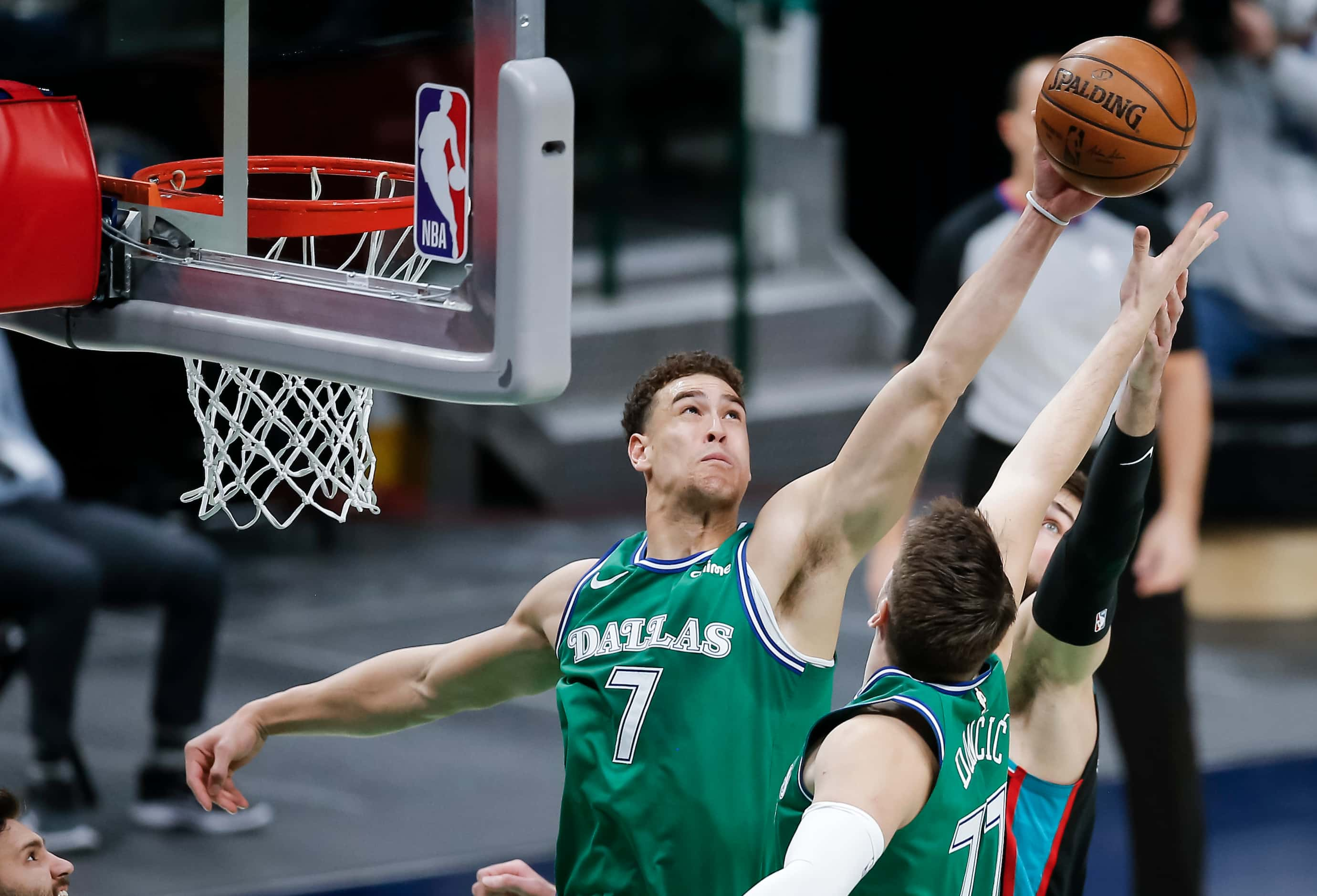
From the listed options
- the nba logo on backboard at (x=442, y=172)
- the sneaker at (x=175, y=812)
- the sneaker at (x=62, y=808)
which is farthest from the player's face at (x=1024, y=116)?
the sneaker at (x=62, y=808)

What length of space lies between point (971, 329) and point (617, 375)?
21.0ft

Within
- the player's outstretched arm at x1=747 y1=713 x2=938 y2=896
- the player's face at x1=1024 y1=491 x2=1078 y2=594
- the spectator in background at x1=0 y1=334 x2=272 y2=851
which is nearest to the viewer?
the player's outstretched arm at x1=747 y1=713 x2=938 y2=896

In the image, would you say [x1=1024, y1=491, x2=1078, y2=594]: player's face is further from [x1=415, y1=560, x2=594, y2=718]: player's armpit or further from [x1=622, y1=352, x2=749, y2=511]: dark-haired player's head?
[x1=415, y1=560, x2=594, y2=718]: player's armpit

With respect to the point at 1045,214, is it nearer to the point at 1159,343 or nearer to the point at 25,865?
the point at 1159,343

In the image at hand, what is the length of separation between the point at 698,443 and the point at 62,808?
3.01 meters

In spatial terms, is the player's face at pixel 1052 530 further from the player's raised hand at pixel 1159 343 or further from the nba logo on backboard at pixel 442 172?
the nba logo on backboard at pixel 442 172

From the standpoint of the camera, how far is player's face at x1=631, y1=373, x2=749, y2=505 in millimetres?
2668

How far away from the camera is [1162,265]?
8.44ft

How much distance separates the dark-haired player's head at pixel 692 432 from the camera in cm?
267

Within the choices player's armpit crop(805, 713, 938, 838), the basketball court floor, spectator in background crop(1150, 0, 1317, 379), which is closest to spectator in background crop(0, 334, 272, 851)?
the basketball court floor

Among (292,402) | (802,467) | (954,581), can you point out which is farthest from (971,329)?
(802,467)

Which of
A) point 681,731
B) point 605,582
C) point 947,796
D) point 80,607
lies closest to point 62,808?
point 80,607

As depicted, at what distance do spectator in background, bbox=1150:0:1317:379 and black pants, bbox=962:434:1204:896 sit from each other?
367cm

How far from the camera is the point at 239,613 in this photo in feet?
22.7
